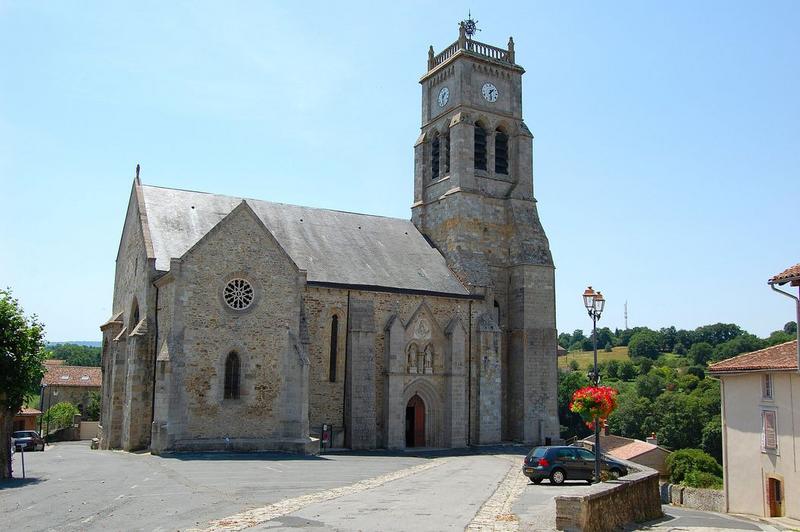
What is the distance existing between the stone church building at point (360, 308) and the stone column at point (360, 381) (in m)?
0.07

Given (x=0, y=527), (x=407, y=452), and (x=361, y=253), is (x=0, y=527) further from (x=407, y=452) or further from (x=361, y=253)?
(x=361, y=253)

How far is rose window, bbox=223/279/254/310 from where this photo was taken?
1073 inches

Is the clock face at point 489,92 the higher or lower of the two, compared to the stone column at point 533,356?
higher

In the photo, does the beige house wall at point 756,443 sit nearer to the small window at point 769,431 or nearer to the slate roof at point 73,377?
the small window at point 769,431

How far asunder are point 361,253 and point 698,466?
26621 millimetres

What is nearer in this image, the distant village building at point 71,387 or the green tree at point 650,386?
the distant village building at point 71,387

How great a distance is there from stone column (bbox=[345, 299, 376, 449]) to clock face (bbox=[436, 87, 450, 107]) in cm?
1510

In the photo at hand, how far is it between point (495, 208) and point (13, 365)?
83.3ft

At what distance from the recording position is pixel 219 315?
27.0 m

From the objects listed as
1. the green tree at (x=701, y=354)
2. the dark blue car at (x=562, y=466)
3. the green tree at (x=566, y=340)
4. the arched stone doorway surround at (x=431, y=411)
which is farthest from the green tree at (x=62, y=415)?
the green tree at (x=566, y=340)

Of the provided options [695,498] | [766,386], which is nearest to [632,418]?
[695,498]

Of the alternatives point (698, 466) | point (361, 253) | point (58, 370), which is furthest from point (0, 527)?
point (58, 370)

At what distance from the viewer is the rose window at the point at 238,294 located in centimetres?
2725

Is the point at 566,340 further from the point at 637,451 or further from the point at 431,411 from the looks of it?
the point at 431,411
